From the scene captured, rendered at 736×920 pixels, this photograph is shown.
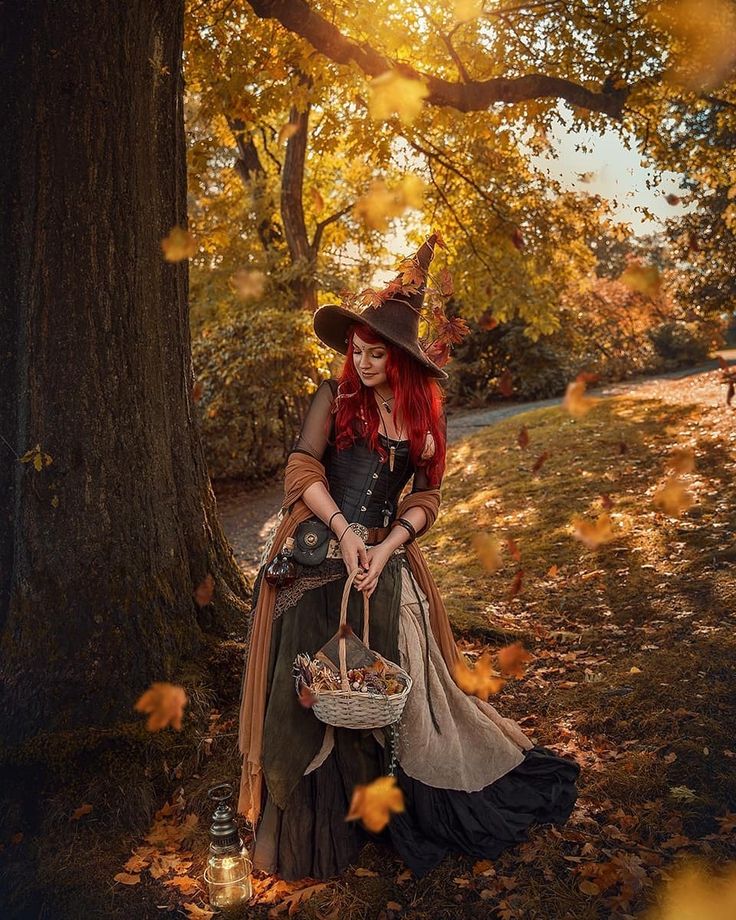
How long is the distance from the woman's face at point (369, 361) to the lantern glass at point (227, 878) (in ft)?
5.38

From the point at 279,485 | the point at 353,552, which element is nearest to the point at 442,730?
the point at 353,552

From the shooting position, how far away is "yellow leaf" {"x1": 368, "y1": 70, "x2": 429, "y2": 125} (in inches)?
203

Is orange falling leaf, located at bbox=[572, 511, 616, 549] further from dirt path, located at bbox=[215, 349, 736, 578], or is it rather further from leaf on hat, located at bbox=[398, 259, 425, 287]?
leaf on hat, located at bbox=[398, 259, 425, 287]

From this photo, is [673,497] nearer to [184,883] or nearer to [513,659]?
[513,659]

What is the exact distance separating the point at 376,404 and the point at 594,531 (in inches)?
158

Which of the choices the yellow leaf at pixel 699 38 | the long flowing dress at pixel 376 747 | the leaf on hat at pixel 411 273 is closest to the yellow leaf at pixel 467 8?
the yellow leaf at pixel 699 38

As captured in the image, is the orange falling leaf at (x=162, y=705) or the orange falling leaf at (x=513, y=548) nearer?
the orange falling leaf at (x=162, y=705)

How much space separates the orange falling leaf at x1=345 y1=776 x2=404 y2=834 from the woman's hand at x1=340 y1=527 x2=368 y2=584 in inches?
28.7

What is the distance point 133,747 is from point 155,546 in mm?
787

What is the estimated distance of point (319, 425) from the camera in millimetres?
2965

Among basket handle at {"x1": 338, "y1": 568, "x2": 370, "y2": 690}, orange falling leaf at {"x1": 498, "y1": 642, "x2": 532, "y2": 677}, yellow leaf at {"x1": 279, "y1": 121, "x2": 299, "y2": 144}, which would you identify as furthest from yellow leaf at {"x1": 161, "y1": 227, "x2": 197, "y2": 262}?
yellow leaf at {"x1": 279, "y1": 121, "x2": 299, "y2": 144}

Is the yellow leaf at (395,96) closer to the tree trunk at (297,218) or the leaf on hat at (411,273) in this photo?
the leaf on hat at (411,273)

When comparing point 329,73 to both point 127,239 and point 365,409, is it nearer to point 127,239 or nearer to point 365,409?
point 127,239

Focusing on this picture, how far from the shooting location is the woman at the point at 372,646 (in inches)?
112
